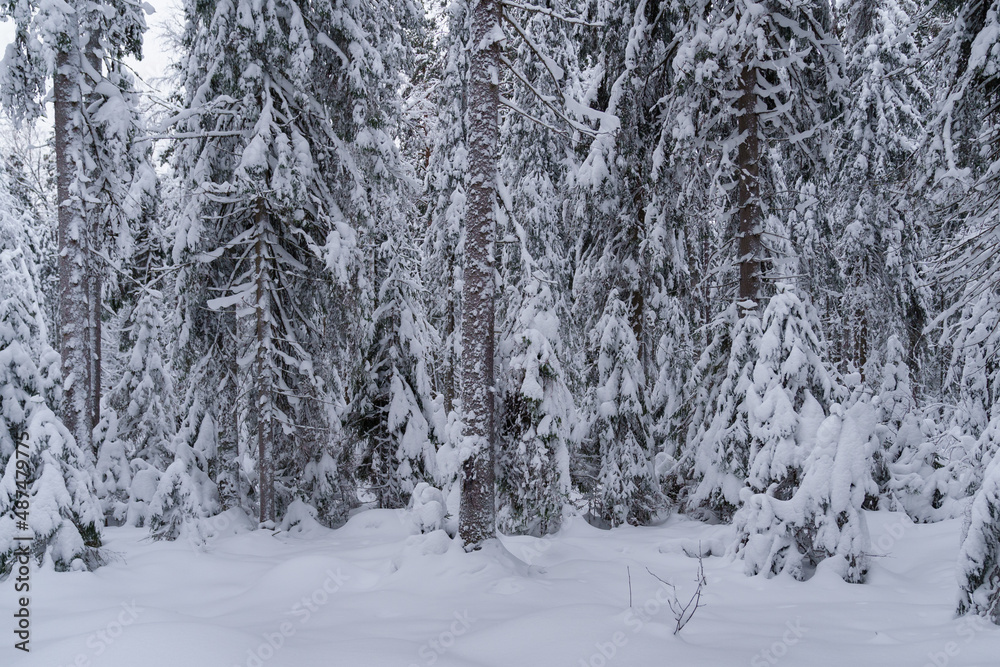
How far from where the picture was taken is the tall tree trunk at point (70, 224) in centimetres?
895

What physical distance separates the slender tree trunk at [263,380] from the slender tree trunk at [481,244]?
4802mm

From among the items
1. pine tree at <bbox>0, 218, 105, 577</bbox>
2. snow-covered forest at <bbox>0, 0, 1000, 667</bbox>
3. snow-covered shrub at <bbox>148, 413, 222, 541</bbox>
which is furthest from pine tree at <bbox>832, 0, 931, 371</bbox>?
pine tree at <bbox>0, 218, 105, 577</bbox>

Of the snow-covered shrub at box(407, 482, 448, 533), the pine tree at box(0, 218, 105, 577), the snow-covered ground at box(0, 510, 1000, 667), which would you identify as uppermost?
the pine tree at box(0, 218, 105, 577)

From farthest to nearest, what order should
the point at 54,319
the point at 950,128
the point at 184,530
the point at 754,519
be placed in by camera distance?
the point at 54,319, the point at 184,530, the point at 754,519, the point at 950,128

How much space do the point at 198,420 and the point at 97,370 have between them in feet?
21.0

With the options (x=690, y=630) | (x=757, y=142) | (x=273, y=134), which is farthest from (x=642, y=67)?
(x=690, y=630)

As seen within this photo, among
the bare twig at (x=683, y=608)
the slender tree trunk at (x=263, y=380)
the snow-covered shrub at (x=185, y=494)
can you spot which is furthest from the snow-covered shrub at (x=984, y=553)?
the slender tree trunk at (x=263, y=380)

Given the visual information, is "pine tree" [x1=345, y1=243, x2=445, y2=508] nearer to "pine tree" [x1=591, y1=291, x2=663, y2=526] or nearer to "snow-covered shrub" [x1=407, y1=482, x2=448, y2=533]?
"pine tree" [x1=591, y1=291, x2=663, y2=526]

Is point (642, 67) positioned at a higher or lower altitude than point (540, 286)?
higher

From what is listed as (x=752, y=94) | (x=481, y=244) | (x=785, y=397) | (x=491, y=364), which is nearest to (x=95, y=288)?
(x=481, y=244)

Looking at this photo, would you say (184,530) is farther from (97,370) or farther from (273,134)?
(97,370)

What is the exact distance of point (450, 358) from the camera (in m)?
17.8

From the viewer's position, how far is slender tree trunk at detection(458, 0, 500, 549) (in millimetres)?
7605

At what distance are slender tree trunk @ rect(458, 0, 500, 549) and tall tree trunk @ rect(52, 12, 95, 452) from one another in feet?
19.8
